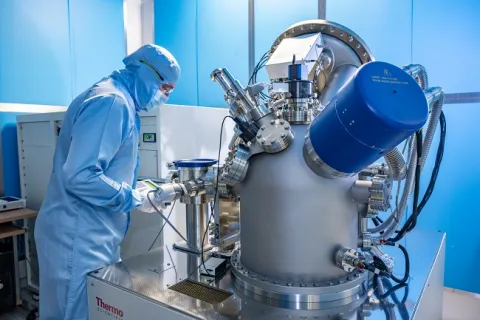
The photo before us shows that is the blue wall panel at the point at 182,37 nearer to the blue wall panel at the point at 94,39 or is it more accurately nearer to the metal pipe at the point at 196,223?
the blue wall panel at the point at 94,39

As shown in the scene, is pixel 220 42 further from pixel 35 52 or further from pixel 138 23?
pixel 35 52

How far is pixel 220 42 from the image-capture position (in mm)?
2801

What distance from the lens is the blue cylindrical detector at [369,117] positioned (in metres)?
0.57

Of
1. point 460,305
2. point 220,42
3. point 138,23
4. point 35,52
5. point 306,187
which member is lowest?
point 460,305

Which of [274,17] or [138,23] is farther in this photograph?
[138,23]

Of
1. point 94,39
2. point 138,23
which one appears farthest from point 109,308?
point 138,23

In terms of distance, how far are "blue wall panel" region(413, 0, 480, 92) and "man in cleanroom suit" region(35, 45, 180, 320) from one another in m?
1.57

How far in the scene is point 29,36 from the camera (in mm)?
2445

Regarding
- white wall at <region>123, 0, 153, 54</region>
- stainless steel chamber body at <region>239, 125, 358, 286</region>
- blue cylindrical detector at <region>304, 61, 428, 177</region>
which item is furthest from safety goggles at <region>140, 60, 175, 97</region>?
white wall at <region>123, 0, 153, 54</region>

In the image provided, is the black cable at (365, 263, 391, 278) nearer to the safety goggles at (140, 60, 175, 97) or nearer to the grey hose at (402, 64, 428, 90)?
the grey hose at (402, 64, 428, 90)

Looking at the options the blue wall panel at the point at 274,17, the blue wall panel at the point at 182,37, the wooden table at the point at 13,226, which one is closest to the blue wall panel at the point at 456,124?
the blue wall panel at the point at 274,17

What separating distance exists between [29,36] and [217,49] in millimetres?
1361

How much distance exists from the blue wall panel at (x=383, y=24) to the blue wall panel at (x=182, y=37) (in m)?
1.32

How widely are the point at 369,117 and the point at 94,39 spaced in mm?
2833
